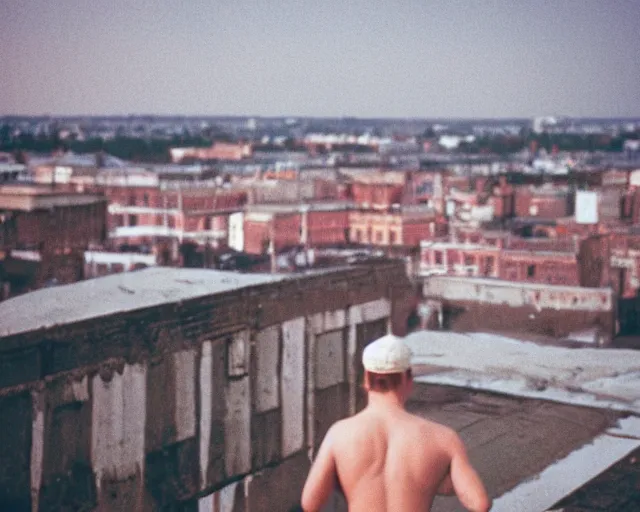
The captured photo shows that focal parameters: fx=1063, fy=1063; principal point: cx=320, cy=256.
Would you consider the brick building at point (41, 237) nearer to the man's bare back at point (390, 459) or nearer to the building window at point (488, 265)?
the building window at point (488, 265)

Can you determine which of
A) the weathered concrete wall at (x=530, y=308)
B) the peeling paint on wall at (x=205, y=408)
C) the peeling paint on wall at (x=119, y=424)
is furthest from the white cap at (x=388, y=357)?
the weathered concrete wall at (x=530, y=308)

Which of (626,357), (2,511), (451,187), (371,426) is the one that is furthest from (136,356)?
(451,187)

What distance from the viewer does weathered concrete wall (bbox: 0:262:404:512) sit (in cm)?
374

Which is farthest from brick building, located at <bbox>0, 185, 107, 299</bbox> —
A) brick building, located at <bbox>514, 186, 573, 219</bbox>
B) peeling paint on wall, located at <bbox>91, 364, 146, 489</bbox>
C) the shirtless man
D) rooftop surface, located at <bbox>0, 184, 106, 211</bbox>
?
brick building, located at <bbox>514, 186, 573, 219</bbox>

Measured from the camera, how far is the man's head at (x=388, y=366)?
4.23 ft

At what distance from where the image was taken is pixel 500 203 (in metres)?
15.5

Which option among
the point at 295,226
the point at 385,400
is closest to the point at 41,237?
the point at 295,226

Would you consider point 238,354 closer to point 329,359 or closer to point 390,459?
point 329,359

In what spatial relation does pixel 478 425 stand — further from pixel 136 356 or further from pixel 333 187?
pixel 333 187

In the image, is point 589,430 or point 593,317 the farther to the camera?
point 593,317

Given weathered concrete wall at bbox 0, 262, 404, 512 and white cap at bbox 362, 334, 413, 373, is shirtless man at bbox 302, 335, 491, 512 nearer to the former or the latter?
white cap at bbox 362, 334, 413, 373

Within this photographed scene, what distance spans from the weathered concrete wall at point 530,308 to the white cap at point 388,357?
325 inches

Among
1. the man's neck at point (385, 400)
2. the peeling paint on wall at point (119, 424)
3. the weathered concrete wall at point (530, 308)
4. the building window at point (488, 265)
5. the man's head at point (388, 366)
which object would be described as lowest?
the weathered concrete wall at point (530, 308)

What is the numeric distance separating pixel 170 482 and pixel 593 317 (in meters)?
6.01
